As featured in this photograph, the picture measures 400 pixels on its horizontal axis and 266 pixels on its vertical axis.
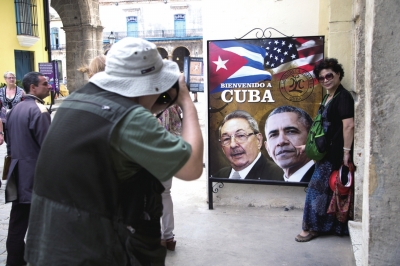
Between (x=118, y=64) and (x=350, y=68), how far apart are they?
3436 mm

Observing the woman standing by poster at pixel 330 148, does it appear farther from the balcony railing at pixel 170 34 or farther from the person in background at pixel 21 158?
the balcony railing at pixel 170 34

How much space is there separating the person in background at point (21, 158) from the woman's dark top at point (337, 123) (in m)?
2.58

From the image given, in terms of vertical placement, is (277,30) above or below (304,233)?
above

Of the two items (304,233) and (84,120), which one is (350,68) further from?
(84,120)

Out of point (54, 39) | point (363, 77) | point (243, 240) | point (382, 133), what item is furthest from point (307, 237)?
point (54, 39)

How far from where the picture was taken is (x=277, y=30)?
16.4 feet

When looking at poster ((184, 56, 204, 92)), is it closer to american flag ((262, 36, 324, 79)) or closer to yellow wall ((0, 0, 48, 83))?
american flag ((262, 36, 324, 79))

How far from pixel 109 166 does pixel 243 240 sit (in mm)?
3067

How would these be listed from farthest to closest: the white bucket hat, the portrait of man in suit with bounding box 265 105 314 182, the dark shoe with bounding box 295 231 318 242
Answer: the portrait of man in suit with bounding box 265 105 314 182, the dark shoe with bounding box 295 231 318 242, the white bucket hat

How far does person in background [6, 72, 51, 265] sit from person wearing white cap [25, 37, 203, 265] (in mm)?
2266

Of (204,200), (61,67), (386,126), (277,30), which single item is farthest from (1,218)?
(61,67)

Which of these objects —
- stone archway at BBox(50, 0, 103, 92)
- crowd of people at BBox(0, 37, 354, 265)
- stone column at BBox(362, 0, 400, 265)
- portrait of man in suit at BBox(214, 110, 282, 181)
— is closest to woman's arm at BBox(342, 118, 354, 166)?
portrait of man in suit at BBox(214, 110, 282, 181)

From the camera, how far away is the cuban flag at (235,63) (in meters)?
4.99

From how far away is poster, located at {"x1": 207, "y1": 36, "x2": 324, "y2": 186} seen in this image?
4902mm
